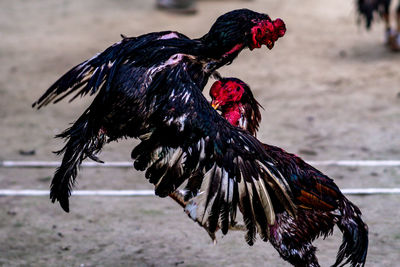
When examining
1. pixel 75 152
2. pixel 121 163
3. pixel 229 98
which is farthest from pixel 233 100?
pixel 121 163

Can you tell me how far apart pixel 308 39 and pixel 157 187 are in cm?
731

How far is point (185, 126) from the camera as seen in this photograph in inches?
132

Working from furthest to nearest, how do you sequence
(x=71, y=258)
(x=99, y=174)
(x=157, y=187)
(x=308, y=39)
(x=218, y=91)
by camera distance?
(x=308, y=39) < (x=99, y=174) < (x=71, y=258) < (x=218, y=91) < (x=157, y=187)

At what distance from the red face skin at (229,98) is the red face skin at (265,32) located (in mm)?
324

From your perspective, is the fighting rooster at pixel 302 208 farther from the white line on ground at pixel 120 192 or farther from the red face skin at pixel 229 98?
the white line on ground at pixel 120 192

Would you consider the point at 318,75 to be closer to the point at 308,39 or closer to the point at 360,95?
the point at 360,95

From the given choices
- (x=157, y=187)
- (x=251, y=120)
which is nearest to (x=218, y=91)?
(x=251, y=120)

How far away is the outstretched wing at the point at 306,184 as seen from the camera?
3.64m

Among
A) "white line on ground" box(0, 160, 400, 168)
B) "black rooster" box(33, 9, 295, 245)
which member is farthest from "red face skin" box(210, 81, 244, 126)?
"white line on ground" box(0, 160, 400, 168)

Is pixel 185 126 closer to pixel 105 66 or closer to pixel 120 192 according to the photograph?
pixel 105 66

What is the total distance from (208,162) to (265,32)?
72 centimetres

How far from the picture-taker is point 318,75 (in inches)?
345

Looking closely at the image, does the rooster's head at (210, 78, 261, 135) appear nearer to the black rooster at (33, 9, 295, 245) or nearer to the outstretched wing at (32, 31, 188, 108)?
the black rooster at (33, 9, 295, 245)

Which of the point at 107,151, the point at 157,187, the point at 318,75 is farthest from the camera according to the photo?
the point at 318,75
